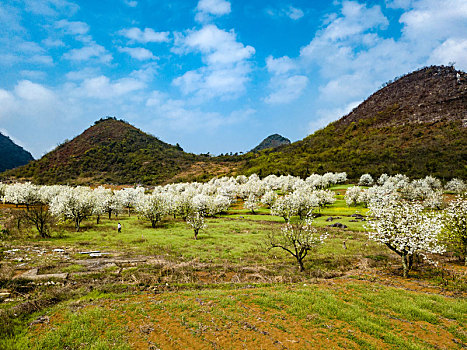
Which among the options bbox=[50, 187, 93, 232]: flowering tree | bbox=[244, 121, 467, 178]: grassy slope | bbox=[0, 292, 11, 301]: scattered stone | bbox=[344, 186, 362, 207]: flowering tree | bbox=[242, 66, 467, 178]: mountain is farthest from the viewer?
bbox=[242, 66, 467, 178]: mountain

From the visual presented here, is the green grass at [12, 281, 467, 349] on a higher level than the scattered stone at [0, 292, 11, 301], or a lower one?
lower

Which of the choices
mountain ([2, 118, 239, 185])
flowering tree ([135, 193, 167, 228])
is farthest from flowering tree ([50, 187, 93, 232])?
mountain ([2, 118, 239, 185])

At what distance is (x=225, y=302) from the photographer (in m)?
14.0

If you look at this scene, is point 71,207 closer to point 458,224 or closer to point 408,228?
point 408,228

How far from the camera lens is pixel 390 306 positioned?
13.7 m

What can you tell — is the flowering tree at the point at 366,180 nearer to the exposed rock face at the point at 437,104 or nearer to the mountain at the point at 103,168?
the exposed rock face at the point at 437,104

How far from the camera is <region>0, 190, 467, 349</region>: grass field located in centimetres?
1045

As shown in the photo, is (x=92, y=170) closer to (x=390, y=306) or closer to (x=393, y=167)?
(x=390, y=306)

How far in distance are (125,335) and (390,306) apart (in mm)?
15750

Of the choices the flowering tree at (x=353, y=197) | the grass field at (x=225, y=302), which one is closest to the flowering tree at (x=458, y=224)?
the grass field at (x=225, y=302)

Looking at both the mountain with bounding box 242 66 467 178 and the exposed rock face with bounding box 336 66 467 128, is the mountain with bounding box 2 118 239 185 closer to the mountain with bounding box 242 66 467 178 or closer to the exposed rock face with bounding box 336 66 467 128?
the mountain with bounding box 242 66 467 178

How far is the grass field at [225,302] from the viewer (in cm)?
1045

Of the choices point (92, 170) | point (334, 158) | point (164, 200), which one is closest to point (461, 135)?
point (334, 158)

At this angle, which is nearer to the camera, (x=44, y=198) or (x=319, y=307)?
(x=319, y=307)
